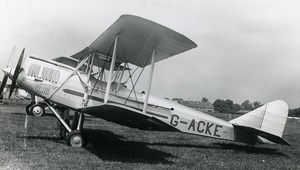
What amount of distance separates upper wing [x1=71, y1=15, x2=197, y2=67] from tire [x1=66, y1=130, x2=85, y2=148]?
1945 mm

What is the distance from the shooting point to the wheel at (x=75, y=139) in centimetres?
702

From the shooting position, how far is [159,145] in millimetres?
8672

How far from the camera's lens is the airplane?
6.22 meters

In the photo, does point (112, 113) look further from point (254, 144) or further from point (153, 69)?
point (254, 144)

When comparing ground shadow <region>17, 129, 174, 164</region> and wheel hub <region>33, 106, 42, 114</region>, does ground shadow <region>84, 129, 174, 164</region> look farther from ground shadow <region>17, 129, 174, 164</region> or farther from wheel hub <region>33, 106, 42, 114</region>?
wheel hub <region>33, 106, 42, 114</region>

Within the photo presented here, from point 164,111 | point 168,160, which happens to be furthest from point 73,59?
point 168,160

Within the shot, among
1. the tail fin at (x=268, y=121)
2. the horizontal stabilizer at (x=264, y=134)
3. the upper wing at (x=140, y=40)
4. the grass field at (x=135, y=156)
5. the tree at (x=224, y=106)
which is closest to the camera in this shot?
the grass field at (x=135, y=156)

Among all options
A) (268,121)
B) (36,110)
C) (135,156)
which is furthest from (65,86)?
(36,110)

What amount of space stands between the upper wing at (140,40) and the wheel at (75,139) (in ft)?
6.38

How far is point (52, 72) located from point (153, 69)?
249 cm

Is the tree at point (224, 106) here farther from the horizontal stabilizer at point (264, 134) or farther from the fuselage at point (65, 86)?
the fuselage at point (65, 86)

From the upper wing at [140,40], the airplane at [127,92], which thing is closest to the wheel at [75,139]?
the airplane at [127,92]

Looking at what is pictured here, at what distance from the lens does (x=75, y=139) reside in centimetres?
704

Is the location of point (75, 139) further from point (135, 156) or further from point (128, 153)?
point (135, 156)
